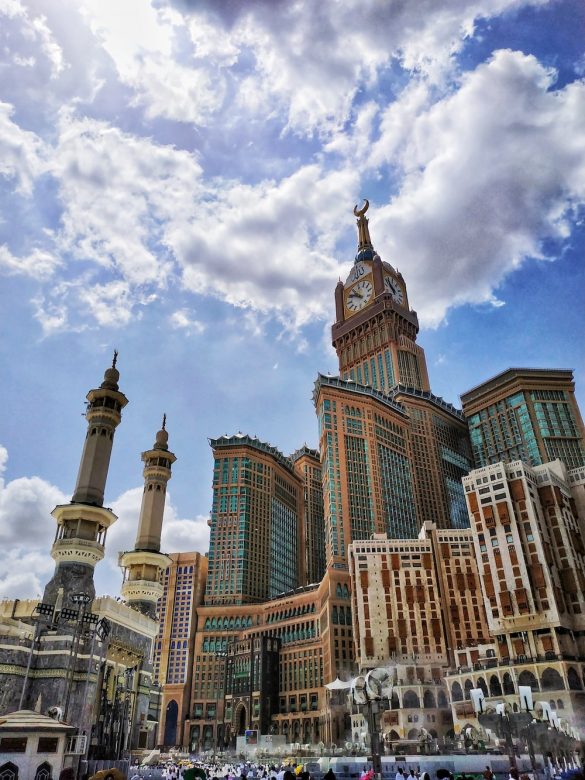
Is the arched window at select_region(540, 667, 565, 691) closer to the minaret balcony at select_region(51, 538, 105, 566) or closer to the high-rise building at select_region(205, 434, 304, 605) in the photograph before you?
the minaret balcony at select_region(51, 538, 105, 566)

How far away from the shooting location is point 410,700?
93.9 meters

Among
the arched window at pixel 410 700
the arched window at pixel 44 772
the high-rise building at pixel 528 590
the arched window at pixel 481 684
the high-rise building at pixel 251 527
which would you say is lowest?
the arched window at pixel 44 772

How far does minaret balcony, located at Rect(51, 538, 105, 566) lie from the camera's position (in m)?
77.0

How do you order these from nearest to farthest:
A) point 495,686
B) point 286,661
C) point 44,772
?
point 44,772 < point 495,686 < point 286,661

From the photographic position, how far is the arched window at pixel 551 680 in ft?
249

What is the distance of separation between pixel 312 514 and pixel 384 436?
45.7 meters

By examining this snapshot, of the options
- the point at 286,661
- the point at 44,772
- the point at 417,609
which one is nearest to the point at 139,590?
the point at 286,661

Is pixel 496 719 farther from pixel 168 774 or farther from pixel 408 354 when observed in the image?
pixel 408 354

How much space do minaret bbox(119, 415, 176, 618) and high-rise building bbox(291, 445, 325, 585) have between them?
80.3 meters

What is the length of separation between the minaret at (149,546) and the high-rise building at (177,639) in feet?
142

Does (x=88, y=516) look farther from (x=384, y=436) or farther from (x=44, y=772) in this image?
(x=384, y=436)

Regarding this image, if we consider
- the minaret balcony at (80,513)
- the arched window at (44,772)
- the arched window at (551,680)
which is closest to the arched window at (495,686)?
the arched window at (551,680)

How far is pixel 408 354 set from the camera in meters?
186

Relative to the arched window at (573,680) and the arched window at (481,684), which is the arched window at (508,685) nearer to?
the arched window at (481,684)
